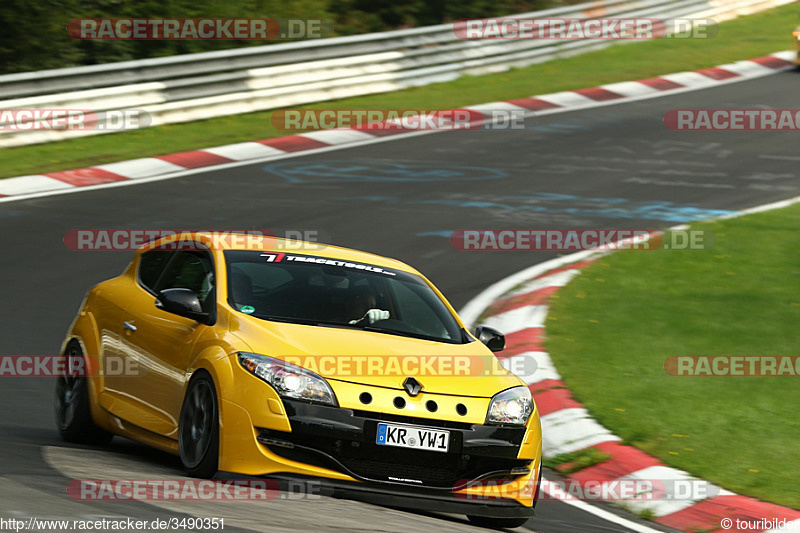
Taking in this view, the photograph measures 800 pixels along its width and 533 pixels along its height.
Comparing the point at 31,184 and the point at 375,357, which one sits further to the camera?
the point at 31,184

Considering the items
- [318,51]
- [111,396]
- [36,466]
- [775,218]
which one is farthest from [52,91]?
[36,466]

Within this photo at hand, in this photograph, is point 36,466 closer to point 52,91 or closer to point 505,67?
point 52,91

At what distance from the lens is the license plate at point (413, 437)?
6453 millimetres

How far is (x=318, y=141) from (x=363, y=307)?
1149cm

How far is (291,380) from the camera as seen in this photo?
21.2 feet

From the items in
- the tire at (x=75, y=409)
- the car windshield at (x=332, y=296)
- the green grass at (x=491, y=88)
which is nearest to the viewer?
the car windshield at (x=332, y=296)

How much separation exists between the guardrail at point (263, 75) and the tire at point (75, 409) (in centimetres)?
976
